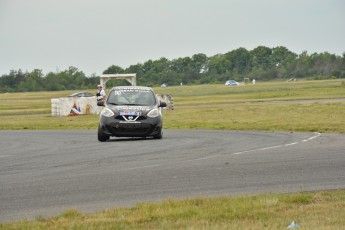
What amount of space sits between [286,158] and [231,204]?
19.4ft

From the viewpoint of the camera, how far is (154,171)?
1423 cm

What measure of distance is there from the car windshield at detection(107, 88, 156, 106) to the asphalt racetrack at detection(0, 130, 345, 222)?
2.61 m

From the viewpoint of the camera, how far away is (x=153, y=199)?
1107 centimetres

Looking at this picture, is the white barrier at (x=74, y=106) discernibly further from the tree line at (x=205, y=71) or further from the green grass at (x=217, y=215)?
the tree line at (x=205, y=71)

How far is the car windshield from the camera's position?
80.1ft

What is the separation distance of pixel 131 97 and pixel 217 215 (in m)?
15.4

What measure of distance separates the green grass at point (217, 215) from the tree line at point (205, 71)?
4967 inches

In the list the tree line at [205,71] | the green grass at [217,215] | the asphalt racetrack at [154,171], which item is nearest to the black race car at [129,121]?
the asphalt racetrack at [154,171]

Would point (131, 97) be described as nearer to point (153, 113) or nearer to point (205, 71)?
point (153, 113)

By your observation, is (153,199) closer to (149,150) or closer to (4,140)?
(149,150)

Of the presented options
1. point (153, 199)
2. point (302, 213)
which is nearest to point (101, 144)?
point (153, 199)

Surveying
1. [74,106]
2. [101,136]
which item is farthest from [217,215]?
[74,106]

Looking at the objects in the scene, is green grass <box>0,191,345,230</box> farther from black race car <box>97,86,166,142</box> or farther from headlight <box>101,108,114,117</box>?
headlight <box>101,108,114,117</box>

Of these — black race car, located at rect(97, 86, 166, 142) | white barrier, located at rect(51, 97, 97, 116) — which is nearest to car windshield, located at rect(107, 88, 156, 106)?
black race car, located at rect(97, 86, 166, 142)
